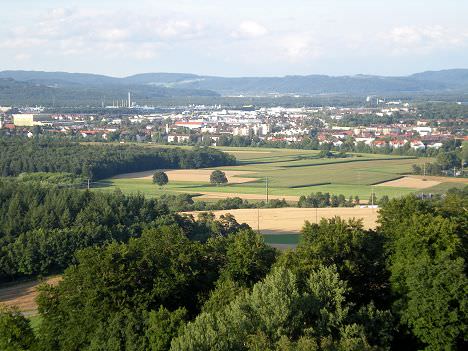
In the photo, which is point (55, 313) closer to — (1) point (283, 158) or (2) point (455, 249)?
(2) point (455, 249)

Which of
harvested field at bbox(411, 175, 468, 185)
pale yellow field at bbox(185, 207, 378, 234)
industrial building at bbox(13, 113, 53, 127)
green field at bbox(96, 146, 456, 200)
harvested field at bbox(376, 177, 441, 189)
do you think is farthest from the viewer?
industrial building at bbox(13, 113, 53, 127)

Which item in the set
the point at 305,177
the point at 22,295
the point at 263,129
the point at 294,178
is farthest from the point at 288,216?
the point at 263,129

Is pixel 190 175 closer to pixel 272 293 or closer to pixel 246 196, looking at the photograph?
pixel 246 196

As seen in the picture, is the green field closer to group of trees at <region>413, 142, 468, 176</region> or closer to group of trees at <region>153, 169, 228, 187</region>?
group of trees at <region>153, 169, 228, 187</region>

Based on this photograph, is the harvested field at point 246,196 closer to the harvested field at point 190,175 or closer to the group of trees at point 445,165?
the harvested field at point 190,175

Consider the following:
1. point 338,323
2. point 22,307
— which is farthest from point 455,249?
point 22,307

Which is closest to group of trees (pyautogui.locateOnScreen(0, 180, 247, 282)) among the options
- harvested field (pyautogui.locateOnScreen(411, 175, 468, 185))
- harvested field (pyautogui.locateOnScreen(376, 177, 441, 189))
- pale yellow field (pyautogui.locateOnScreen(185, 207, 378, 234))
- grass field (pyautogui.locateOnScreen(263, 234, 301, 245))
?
grass field (pyautogui.locateOnScreen(263, 234, 301, 245))
